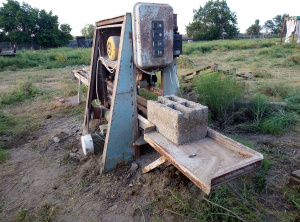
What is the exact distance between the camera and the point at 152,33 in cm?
237

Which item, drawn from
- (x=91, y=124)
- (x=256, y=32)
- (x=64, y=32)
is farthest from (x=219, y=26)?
(x=91, y=124)

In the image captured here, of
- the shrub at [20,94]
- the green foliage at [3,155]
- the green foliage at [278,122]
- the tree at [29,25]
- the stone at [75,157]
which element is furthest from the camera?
the tree at [29,25]

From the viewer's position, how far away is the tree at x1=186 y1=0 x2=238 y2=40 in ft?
131

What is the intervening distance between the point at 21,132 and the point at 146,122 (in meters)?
2.86

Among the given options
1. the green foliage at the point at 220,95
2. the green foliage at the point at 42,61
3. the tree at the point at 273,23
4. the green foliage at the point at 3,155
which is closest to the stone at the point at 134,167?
the green foliage at the point at 220,95

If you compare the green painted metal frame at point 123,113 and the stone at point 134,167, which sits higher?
the green painted metal frame at point 123,113

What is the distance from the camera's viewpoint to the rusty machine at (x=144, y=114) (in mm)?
1725

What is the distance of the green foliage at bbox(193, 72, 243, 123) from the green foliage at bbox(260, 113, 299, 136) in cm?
56

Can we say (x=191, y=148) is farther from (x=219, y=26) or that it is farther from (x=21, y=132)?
(x=219, y=26)

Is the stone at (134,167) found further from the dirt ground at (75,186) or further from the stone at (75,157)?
the stone at (75,157)

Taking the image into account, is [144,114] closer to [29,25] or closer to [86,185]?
[86,185]

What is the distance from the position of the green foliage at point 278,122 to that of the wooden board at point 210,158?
1819 mm

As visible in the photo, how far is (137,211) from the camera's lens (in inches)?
87.1

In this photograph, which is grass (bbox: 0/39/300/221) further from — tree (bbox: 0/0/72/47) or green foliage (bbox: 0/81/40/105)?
tree (bbox: 0/0/72/47)
